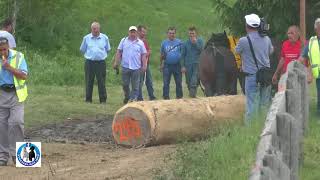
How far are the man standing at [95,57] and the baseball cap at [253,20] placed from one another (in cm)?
707

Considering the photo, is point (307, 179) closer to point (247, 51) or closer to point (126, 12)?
point (247, 51)

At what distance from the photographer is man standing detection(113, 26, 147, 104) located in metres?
17.8

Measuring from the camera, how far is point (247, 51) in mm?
12078

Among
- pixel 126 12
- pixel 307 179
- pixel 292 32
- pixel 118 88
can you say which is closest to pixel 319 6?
pixel 292 32

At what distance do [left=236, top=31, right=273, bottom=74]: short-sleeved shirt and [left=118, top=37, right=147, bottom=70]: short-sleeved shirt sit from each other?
585 centimetres

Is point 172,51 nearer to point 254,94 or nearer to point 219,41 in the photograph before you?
point 219,41

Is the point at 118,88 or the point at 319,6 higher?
the point at 319,6

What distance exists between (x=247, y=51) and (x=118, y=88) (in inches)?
443

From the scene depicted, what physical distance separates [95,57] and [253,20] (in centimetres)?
731

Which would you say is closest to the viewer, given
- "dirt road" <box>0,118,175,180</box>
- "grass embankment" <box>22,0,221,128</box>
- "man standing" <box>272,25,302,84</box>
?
"dirt road" <box>0,118,175,180</box>

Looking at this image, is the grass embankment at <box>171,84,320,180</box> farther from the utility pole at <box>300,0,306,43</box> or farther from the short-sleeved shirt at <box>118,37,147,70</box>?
the short-sleeved shirt at <box>118,37,147,70</box>

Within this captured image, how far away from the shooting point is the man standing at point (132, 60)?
58.3 ft

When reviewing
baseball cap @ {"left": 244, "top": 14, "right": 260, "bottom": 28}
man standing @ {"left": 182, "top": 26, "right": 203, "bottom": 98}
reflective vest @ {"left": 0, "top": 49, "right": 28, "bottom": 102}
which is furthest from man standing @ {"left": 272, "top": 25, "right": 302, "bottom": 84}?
man standing @ {"left": 182, "top": 26, "right": 203, "bottom": 98}

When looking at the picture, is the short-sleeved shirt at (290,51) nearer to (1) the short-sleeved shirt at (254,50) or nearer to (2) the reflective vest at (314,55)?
(2) the reflective vest at (314,55)
